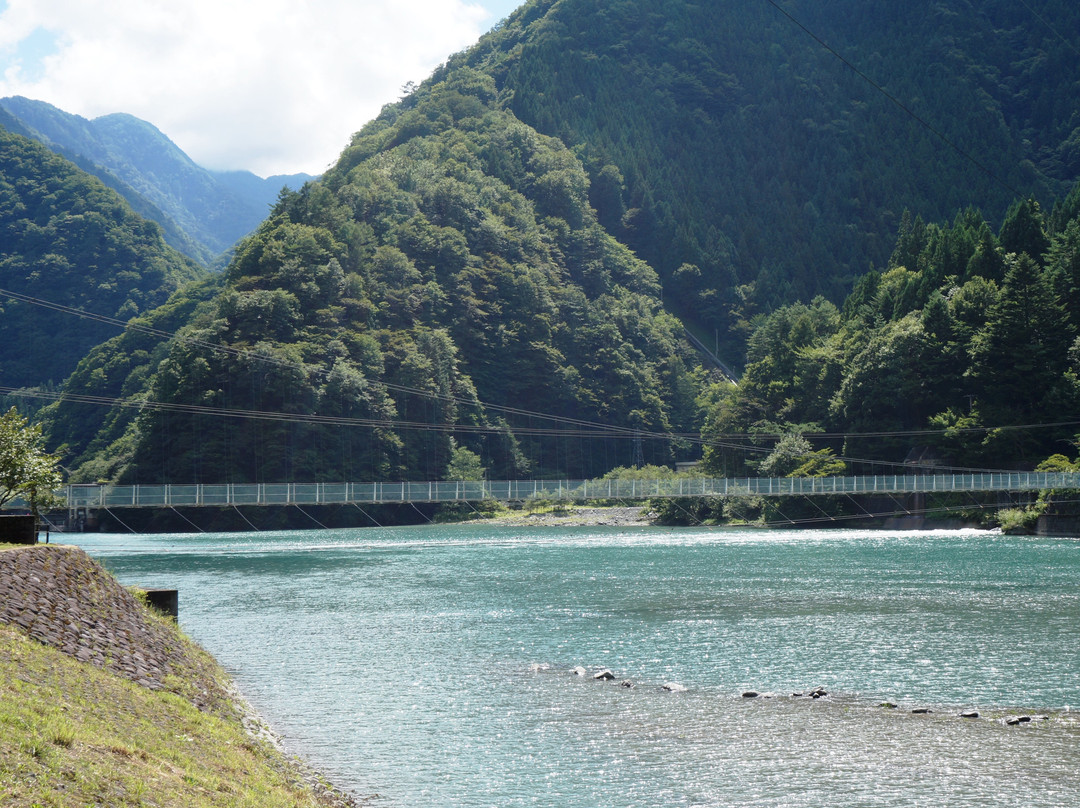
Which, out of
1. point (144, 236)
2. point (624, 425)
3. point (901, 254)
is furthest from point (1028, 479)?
point (144, 236)

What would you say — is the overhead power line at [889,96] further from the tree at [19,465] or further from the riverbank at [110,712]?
the tree at [19,465]

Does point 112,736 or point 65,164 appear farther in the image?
point 65,164

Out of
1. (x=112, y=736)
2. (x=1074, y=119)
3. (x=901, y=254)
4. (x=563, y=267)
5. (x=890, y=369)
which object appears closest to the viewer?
(x=112, y=736)

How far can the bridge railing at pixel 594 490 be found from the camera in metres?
56.0

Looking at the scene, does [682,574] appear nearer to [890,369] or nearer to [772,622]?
[772,622]

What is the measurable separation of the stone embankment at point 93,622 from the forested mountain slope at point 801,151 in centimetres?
15155

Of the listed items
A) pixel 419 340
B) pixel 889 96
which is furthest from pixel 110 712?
pixel 419 340

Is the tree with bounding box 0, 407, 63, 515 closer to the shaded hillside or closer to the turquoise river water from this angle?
the turquoise river water

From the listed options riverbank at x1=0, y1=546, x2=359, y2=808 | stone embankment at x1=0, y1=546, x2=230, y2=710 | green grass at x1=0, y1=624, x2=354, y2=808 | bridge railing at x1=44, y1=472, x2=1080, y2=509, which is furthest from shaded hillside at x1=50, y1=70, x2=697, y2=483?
green grass at x1=0, y1=624, x2=354, y2=808

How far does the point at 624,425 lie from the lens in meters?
128

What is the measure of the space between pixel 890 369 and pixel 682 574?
42.1 metres

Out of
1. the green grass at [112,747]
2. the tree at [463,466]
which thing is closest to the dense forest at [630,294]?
the tree at [463,466]

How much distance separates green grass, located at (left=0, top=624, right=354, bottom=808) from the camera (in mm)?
8844

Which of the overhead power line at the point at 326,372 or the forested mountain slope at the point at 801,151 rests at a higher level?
the forested mountain slope at the point at 801,151
